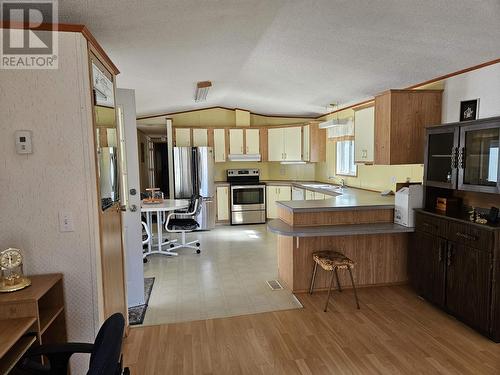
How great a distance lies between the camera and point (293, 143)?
23.2 ft

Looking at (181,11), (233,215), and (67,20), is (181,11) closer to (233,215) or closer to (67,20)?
(67,20)

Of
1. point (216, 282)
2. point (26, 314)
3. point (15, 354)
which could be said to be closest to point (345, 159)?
point (216, 282)

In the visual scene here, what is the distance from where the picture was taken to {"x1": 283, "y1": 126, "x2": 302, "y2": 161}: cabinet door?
6996mm

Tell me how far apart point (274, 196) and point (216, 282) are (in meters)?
3.56

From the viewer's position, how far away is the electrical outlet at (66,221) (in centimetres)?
200

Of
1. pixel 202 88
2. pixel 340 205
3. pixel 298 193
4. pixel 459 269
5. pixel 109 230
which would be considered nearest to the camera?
pixel 109 230

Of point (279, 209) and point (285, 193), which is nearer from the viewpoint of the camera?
point (279, 209)

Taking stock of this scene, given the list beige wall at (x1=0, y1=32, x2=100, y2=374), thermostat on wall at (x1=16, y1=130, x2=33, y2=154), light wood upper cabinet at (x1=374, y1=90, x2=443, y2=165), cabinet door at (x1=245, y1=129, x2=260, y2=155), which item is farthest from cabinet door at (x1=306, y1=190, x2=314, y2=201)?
thermostat on wall at (x1=16, y1=130, x2=33, y2=154)

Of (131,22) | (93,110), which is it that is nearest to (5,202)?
(93,110)

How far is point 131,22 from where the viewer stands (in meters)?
2.21

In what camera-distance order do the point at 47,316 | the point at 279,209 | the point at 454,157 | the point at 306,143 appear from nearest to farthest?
the point at 47,316
the point at 454,157
the point at 279,209
the point at 306,143

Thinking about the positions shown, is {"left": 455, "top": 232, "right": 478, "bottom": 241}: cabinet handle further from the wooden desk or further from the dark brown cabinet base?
the wooden desk

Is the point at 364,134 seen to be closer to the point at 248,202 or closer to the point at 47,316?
the point at 248,202

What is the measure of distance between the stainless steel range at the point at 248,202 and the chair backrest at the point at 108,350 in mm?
5720
